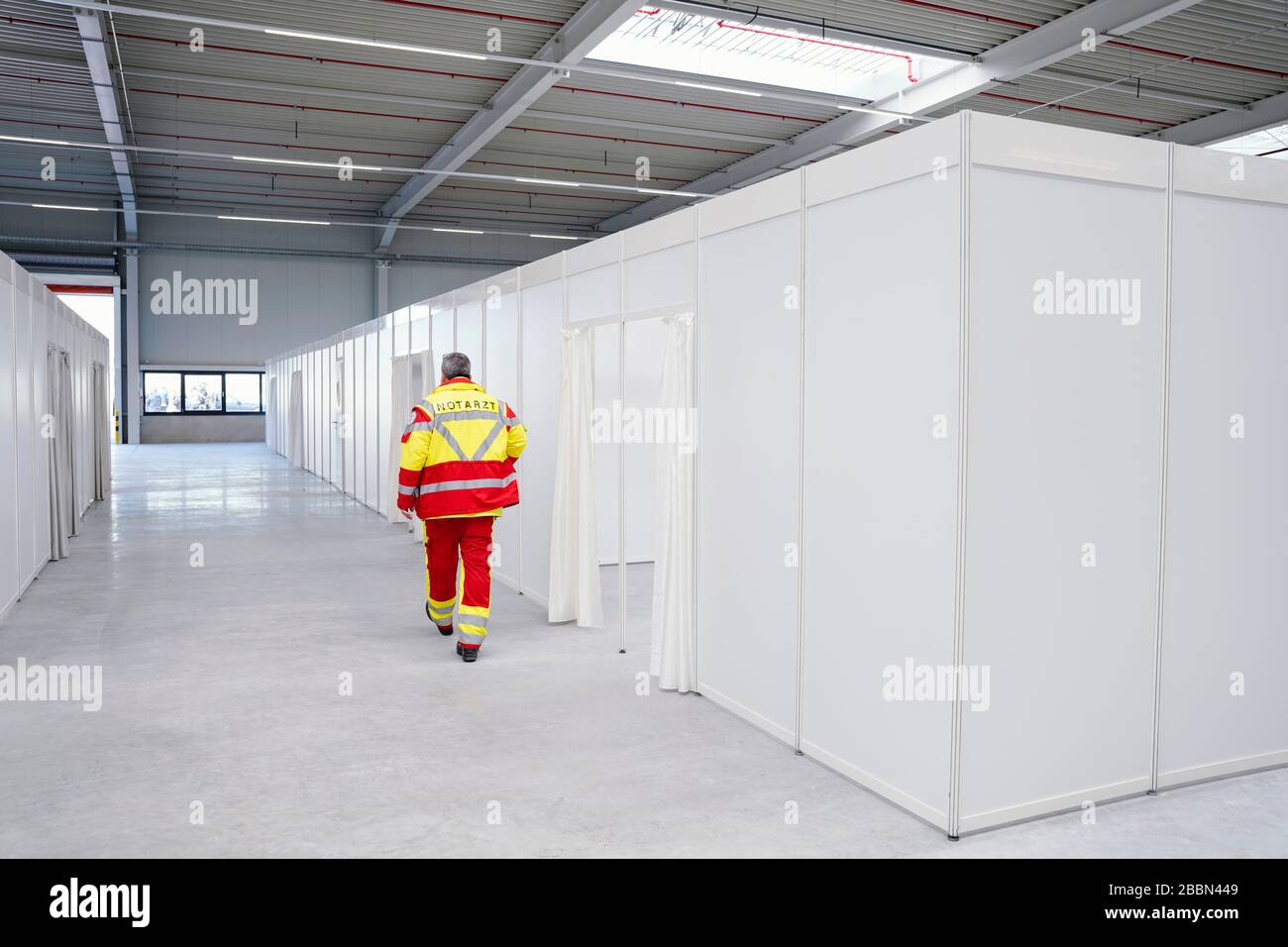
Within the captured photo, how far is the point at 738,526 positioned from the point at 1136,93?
1237 cm

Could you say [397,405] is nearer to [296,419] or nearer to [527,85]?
[527,85]

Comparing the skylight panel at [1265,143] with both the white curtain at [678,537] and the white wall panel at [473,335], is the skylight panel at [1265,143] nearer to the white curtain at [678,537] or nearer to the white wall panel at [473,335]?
the white wall panel at [473,335]

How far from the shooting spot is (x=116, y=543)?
11062 millimetres

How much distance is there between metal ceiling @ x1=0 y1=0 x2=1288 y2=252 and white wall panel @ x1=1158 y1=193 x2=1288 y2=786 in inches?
330

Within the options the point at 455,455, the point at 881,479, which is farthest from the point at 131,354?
the point at 881,479

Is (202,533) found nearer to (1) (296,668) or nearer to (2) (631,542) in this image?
(2) (631,542)

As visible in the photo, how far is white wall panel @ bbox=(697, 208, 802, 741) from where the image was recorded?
486 cm

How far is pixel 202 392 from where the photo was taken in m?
29.3

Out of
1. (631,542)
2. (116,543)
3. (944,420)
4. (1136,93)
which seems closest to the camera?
(944,420)

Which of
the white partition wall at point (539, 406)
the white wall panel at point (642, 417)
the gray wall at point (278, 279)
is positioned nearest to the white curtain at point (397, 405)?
the white wall panel at point (642, 417)

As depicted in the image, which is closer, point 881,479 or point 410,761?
point 881,479

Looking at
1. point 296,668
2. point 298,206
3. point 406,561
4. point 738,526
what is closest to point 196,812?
point 296,668

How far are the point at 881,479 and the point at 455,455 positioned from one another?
3.00m
